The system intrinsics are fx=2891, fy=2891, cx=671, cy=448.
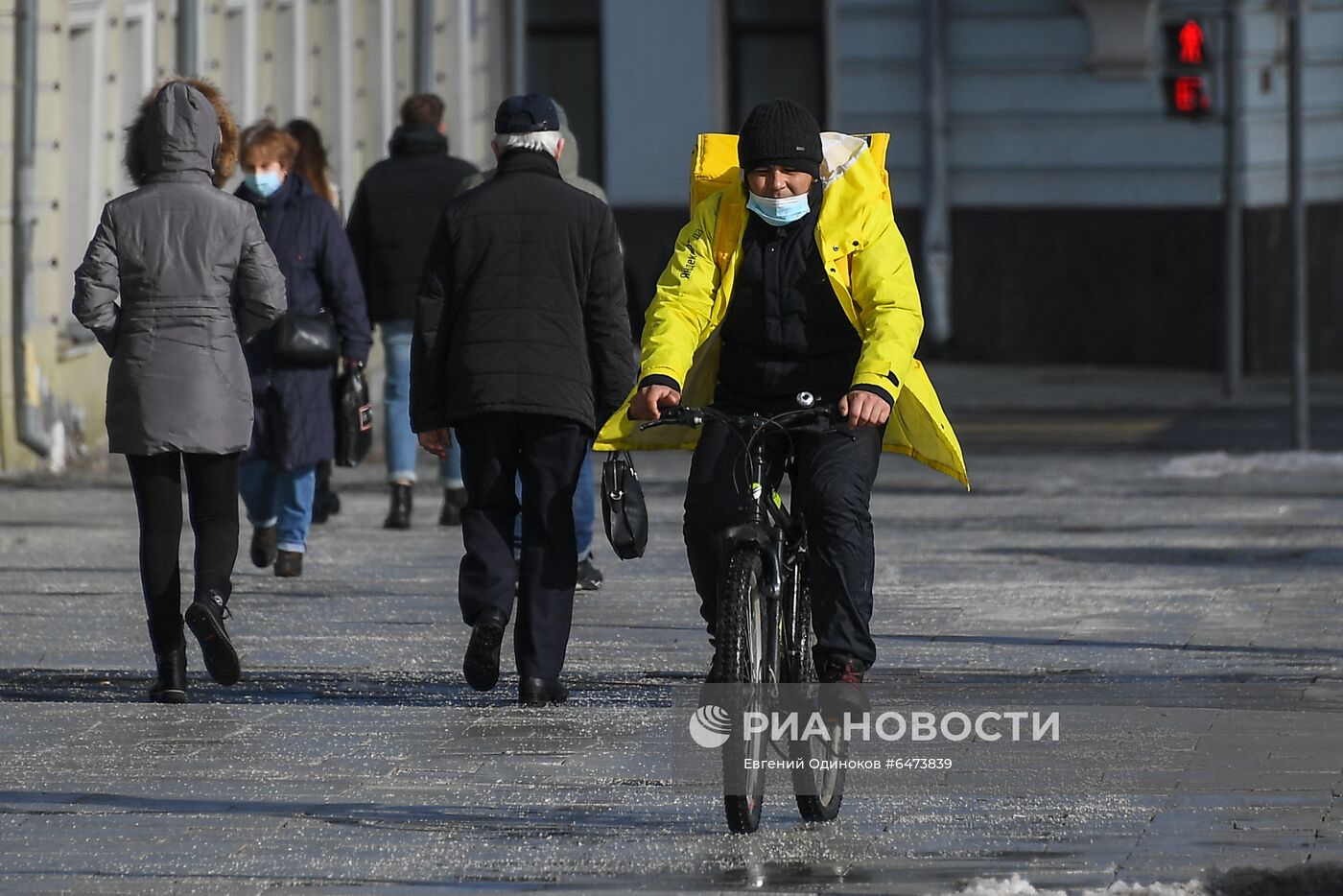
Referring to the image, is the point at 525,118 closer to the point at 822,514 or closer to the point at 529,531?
the point at 529,531

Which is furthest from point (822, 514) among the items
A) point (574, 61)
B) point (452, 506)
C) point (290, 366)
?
point (574, 61)

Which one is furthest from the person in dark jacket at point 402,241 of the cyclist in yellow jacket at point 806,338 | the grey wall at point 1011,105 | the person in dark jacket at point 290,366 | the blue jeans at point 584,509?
the grey wall at point 1011,105

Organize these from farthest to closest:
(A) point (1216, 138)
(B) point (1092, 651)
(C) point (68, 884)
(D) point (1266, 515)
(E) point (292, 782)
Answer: (A) point (1216, 138) → (D) point (1266, 515) → (B) point (1092, 651) → (E) point (292, 782) → (C) point (68, 884)

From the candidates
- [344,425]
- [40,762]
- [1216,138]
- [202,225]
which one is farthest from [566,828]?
[1216,138]

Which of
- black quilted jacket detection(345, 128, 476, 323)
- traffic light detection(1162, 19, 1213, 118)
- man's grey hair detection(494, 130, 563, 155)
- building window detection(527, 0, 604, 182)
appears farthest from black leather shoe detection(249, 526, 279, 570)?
building window detection(527, 0, 604, 182)

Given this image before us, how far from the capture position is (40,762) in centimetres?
714

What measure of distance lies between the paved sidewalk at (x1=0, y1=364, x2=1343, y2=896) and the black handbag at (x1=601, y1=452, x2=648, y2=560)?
513mm

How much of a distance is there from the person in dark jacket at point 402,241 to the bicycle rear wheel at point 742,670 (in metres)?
6.25

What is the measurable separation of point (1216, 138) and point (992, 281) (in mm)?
2210

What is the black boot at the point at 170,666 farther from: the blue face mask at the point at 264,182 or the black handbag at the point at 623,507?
the blue face mask at the point at 264,182

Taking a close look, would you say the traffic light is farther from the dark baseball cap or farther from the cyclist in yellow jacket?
the cyclist in yellow jacket

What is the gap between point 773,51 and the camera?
1031 inches

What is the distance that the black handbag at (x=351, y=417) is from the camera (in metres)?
10.8

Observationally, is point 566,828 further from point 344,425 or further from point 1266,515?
point 1266,515
